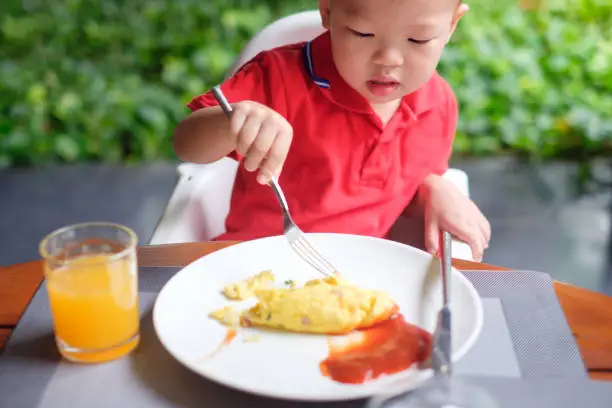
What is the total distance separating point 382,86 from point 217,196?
1.75 ft

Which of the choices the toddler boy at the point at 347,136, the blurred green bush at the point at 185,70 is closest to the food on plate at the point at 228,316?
the toddler boy at the point at 347,136

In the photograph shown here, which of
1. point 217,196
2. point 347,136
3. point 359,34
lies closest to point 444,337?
point 359,34

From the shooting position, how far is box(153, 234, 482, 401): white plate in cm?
82

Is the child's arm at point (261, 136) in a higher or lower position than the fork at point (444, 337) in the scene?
higher

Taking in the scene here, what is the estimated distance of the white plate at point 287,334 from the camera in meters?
0.82

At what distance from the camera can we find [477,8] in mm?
3178

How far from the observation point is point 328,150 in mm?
1425

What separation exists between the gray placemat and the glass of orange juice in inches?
0.7

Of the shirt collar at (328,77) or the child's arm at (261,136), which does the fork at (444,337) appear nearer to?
the child's arm at (261,136)

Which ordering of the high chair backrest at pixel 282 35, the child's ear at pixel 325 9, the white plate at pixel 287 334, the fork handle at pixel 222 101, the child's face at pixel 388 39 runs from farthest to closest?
the high chair backrest at pixel 282 35 < the child's ear at pixel 325 9 < the child's face at pixel 388 39 < the fork handle at pixel 222 101 < the white plate at pixel 287 334

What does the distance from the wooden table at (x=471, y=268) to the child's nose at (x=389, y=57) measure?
0.33 metres

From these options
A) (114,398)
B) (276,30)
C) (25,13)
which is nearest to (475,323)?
(114,398)

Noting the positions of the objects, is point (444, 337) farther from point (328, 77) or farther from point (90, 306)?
point (328, 77)

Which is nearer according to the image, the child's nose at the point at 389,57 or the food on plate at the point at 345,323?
the food on plate at the point at 345,323
